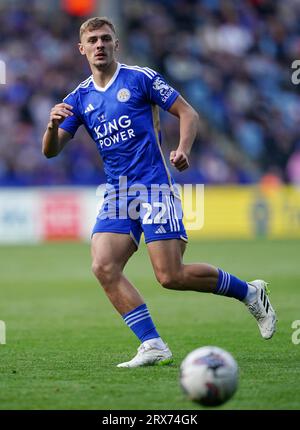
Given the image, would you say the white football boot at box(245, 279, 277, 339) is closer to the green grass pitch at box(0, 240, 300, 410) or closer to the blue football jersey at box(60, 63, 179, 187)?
the green grass pitch at box(0, 240, 300, 410)

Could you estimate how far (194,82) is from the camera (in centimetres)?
2561

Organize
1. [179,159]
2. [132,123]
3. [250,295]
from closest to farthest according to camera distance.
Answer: [179,159], [132,123], [250,295]

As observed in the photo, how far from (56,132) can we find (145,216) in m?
0.93

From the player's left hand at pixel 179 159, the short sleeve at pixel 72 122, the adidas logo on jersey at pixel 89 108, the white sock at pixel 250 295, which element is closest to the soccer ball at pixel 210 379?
the player's left hand at pixel 179 159

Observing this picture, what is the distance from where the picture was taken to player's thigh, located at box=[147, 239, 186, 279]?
7.27 m

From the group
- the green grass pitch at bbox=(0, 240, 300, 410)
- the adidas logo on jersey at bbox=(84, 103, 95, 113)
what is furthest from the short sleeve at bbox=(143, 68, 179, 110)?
the green grass pitch at bbox=(0, 240, 300, 410)

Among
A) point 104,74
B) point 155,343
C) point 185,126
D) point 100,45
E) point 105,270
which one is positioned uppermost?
point 100,45

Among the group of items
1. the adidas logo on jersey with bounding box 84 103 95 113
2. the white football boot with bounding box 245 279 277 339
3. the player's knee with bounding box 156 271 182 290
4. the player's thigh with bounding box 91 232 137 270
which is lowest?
the white football boot with bounding box 245 279 277 339

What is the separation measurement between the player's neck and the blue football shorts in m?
0.86

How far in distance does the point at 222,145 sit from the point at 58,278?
1108 centimetres

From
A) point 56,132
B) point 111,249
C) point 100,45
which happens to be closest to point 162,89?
point 100,45

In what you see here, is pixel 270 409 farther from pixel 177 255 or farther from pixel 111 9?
pixel 111 9

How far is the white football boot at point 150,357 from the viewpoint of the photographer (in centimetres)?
730

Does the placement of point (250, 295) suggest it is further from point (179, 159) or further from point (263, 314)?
point (179, 159)
